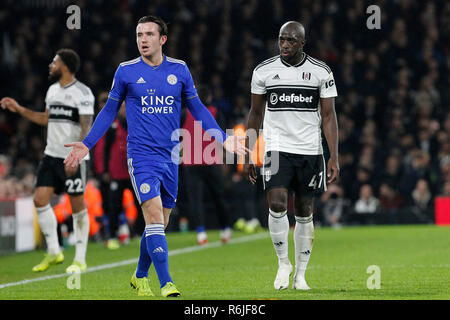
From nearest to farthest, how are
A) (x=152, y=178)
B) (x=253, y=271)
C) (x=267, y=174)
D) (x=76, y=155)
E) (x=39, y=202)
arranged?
(x=76, y=155)
(x=152, y=178)
(x=267, y=174)
(x=253, y=271)
(x=39, y=202)

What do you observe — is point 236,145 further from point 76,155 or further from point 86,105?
point 86,105

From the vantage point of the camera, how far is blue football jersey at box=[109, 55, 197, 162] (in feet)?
24.4

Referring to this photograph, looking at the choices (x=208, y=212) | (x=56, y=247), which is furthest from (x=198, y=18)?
(x=56, y=247)

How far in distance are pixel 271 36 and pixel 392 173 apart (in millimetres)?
5686

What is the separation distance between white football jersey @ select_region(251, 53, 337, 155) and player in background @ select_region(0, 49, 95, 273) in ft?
9.66

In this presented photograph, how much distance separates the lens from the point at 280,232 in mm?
8117

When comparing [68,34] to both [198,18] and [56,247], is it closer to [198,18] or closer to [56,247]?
[198,18]

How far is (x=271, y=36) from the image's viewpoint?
23844 millimetres

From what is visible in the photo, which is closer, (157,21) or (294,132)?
(157,21)

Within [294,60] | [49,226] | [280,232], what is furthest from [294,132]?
[49,226]

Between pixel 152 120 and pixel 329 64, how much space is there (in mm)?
15246

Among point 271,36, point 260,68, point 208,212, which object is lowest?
point 208,212

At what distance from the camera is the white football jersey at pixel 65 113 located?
1048cm

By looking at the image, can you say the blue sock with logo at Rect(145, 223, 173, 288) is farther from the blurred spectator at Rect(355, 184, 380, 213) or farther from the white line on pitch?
the blurred spectator at Rect(355, 184, 380, 213)
